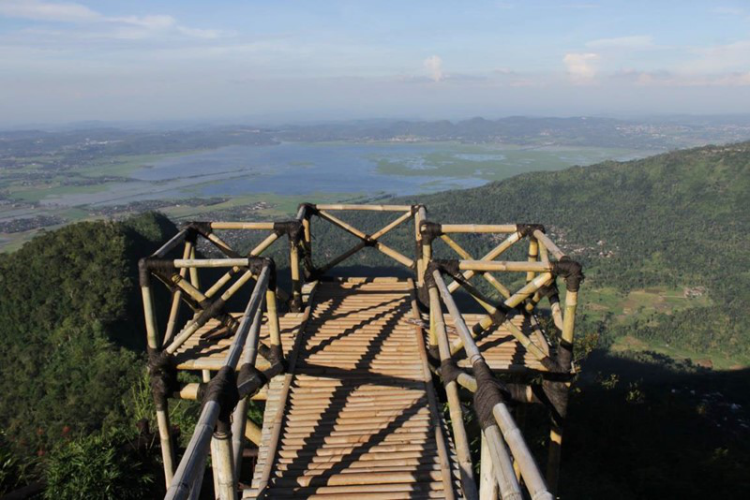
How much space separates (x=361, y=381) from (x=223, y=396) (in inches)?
110

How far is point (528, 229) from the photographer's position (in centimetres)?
775

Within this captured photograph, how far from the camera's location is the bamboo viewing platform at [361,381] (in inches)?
147

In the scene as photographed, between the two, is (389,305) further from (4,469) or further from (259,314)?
(4,469)

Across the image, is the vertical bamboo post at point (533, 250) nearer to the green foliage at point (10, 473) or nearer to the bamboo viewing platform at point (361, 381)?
the bamboo viewing platform at point (361, 381)

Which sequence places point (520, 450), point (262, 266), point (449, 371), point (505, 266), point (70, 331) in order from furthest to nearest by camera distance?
1. point (70, 331)
2. point (262, 266)
3. point (505, 266)
4. point (449, 371)
5. point (520, 450)

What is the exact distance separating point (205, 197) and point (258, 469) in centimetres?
13824

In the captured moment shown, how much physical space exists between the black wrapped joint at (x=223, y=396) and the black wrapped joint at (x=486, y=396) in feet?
5.66

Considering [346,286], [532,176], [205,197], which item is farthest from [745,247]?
[205,197]

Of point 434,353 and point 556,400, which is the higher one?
point 434,353

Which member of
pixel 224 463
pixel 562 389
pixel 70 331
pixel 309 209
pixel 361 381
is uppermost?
pixel 309 209

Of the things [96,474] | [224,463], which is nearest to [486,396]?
[224,463]

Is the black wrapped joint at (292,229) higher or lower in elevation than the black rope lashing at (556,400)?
higher

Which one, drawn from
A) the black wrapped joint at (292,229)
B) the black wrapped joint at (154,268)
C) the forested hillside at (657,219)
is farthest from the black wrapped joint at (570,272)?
the forested hillside at (657,219)

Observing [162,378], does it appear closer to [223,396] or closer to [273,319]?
[273,319]
